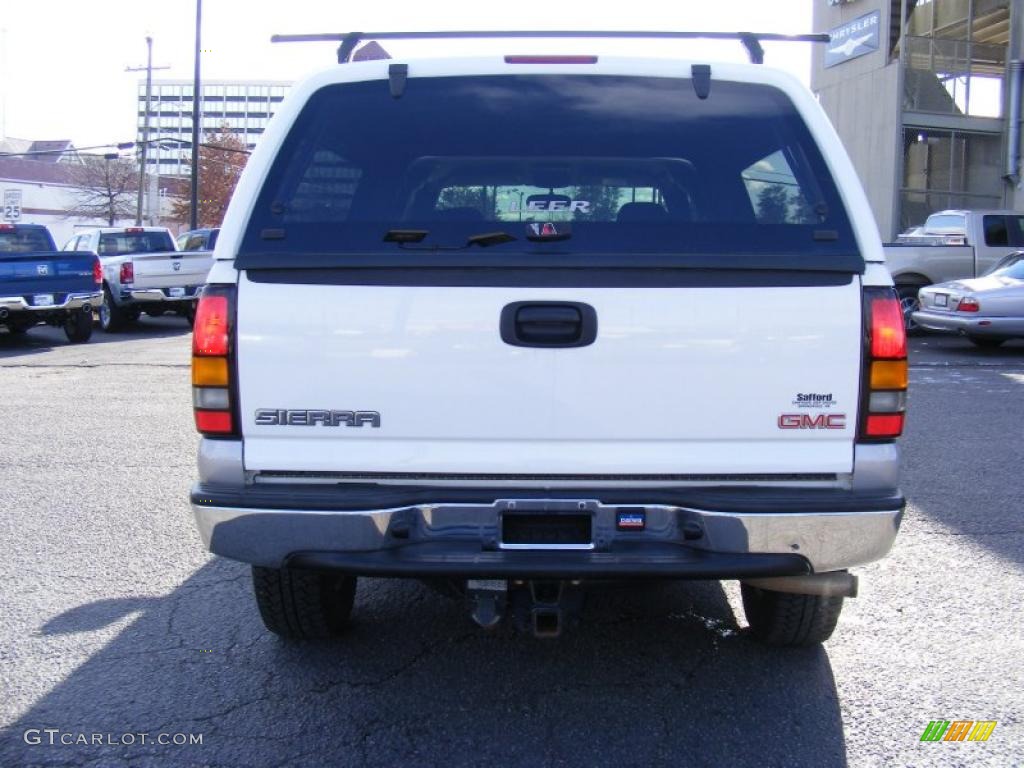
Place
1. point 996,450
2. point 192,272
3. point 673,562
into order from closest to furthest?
point 673,562 < point 996,450 < point 192,272

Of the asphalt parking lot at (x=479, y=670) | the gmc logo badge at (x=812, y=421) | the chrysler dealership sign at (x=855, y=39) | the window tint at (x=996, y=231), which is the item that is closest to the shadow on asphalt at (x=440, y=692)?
the asphalt parking lot at (x=479, y=670)

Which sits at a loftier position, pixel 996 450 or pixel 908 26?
pixel 908 26

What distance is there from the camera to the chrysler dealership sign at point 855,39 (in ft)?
89.0

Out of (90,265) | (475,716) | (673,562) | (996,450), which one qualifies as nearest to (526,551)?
(673,562)

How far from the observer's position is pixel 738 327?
9.82 ft

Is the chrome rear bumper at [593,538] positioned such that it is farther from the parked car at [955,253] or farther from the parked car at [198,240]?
the parked car at [198,240]

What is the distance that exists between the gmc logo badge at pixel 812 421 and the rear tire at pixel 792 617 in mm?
831

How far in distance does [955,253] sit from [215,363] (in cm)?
1533

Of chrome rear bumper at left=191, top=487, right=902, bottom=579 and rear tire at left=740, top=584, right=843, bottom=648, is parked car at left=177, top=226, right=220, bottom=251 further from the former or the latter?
chrome rear bumper at left=191, top=487, right=902, bottom=579

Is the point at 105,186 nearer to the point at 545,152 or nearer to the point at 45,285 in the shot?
the point at 45,285

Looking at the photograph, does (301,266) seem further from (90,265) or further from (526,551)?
(90,265)

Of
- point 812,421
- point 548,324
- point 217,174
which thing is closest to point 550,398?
point 548,324

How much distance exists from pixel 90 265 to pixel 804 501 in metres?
14.6

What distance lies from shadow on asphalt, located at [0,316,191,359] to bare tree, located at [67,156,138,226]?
59430 millimetres
